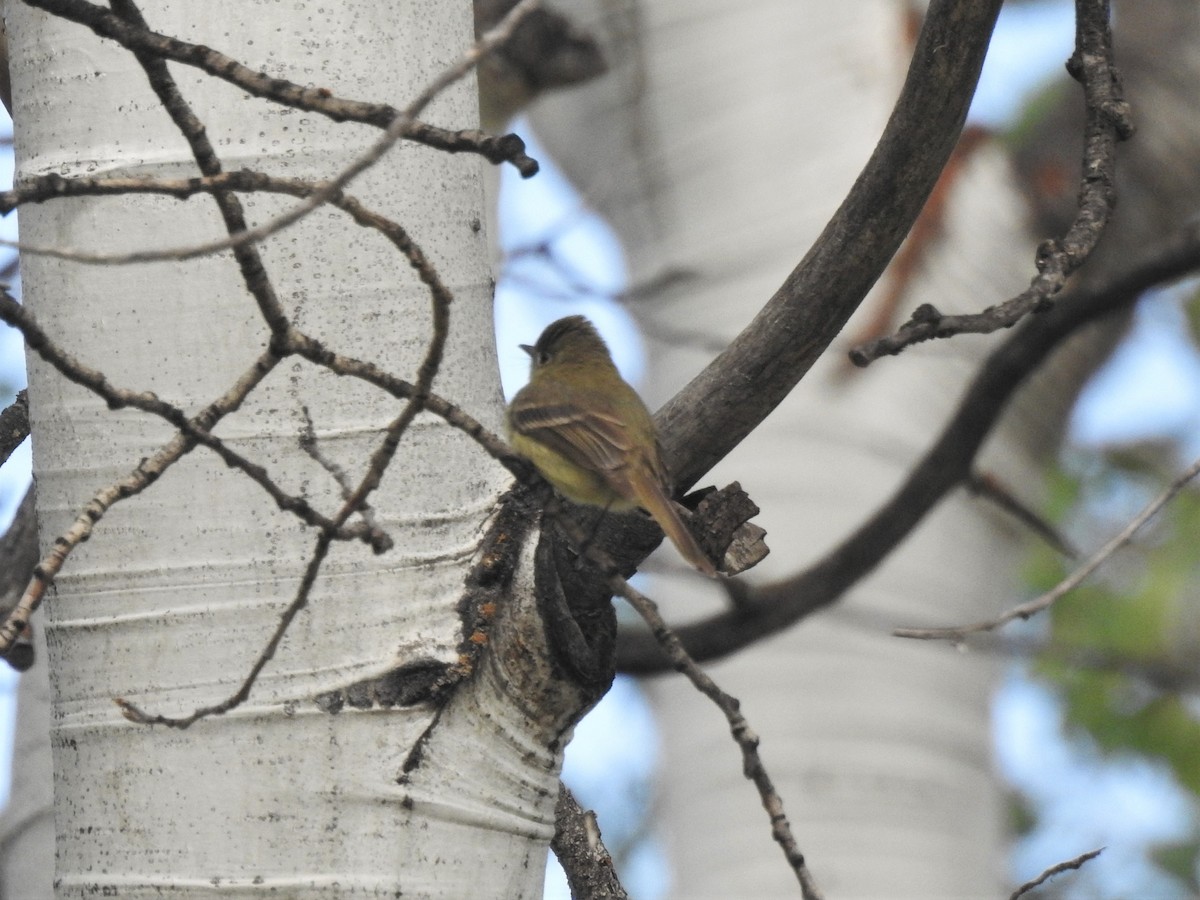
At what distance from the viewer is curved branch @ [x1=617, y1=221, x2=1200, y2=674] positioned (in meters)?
3.08

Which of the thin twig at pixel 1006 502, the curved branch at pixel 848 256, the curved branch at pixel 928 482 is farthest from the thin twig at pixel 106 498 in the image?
the thin twig at pixel 1006 502

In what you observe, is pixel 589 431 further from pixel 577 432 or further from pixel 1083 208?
pixel 1083 208

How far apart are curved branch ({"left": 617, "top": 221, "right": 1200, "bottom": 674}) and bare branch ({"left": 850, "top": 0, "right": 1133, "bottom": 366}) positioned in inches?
36.9

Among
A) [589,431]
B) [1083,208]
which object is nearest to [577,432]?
[589,431]

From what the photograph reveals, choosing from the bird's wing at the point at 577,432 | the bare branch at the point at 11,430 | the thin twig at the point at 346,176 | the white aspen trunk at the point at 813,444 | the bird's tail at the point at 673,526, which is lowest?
the thin twig at the point at 346,176

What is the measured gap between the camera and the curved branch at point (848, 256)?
1840mm

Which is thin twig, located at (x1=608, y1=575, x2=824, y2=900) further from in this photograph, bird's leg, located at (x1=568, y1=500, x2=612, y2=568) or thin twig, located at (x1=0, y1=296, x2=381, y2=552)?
thin twig, located at (x1=0, y1=296, x2=381, y2=552)

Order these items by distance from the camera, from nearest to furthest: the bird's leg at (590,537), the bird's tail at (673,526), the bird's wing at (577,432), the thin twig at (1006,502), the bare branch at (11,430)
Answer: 1. the bird's leg at (590,537)
2. the bird's tail at (673,526)
3. the bare branch at (11,430)
4. the bird's wing at (577,432)
5. the thin twig at (1006,502)

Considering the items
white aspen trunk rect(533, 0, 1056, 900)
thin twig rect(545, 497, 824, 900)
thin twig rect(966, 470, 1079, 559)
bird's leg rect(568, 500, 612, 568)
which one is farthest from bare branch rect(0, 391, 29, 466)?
white aspen trunk rect(533, 0, 1056, 900)

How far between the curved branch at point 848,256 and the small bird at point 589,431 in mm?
85

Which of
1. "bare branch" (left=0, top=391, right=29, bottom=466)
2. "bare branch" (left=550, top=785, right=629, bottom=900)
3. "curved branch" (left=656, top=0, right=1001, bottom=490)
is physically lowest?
"bare branch" (left=550, top=785, right=629, bottom=900)

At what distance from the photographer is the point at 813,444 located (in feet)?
17.7

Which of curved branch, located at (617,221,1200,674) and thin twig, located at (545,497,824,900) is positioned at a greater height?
curved branch, located at (617,221,1200,674)

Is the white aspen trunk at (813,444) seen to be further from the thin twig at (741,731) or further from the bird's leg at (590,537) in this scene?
the thin twig at (741,731)
